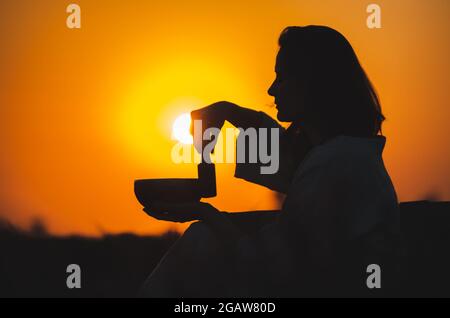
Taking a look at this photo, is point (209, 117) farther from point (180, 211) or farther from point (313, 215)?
point (313, 215)

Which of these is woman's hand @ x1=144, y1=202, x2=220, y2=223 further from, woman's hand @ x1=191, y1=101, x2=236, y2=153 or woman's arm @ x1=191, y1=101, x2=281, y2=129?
woman's arm @ x1=191, y1=101, x2=281, y2=129

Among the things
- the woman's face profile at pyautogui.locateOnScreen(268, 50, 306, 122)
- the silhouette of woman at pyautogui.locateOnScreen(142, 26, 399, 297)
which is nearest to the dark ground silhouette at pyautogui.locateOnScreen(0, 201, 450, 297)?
the silhouette of woman at pyautogui.locateOnScreen(142, 26, 399, 297)

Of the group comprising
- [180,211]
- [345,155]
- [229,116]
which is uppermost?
[229,116]

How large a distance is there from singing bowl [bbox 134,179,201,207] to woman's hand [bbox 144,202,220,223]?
2 centimetres

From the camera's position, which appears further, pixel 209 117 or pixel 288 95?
pixel 209 117

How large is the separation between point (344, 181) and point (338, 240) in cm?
19

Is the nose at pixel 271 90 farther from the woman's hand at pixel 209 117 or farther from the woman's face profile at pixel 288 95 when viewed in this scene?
the woman's hand at pixel 209 117

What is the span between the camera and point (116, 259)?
5051mm

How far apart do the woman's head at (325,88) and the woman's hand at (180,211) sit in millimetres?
413

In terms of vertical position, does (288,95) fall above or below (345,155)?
above

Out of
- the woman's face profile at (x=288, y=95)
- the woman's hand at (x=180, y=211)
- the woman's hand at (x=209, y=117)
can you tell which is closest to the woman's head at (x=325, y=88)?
the woman's face profile at (x=288, y=95)

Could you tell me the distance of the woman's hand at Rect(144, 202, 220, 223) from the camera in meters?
2.17

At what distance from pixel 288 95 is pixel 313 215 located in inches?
18.8

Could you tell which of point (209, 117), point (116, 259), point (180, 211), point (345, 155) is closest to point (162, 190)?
point (180, 211)
